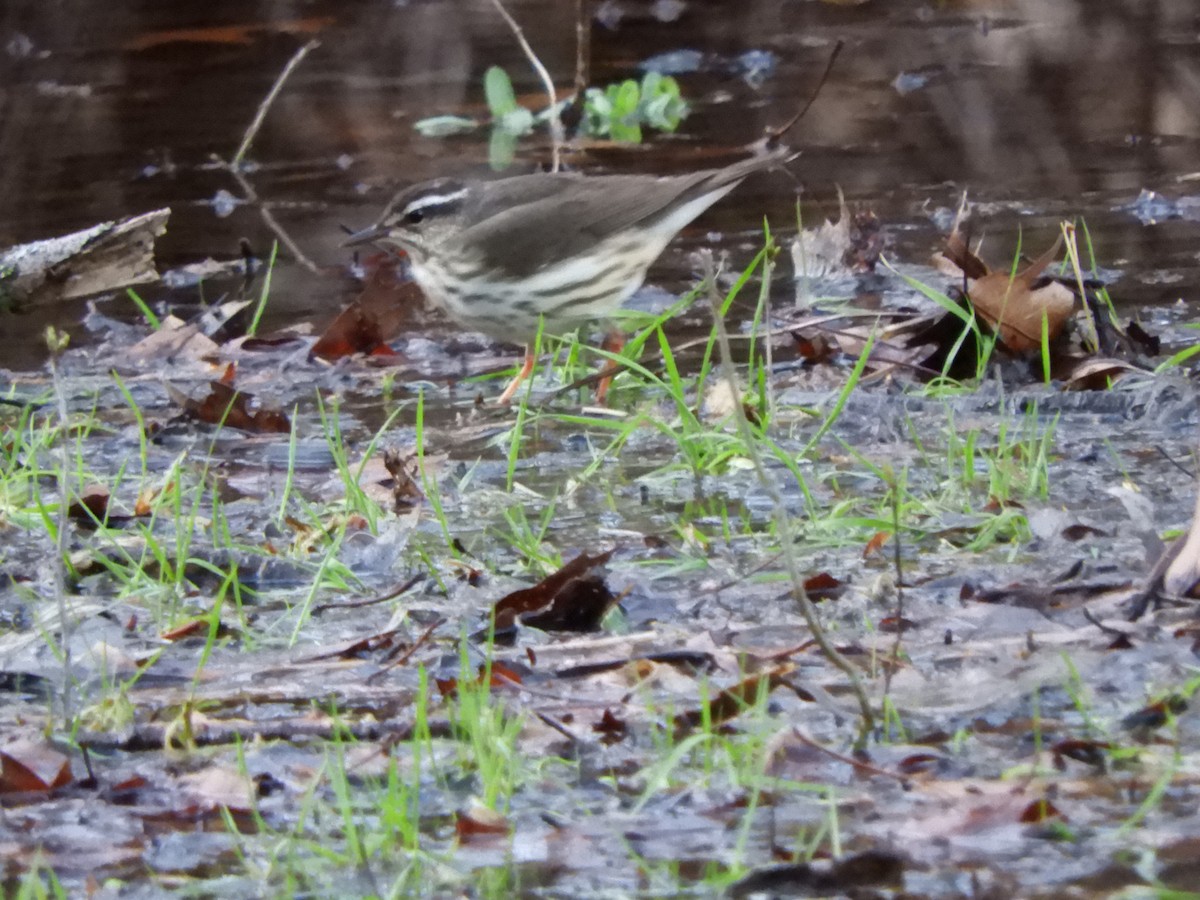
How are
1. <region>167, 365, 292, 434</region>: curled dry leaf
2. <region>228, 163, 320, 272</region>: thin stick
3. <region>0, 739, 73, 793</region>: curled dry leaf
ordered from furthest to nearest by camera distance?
<region>228, 163, 320, 272</region>: thin stick → <region>167, 365, 292, 434</region>: curled dry leaf → <region>0, 739, 73, 793</region>: curled dry leaf

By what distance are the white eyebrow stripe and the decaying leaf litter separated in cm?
116

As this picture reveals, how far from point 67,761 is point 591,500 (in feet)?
6.96

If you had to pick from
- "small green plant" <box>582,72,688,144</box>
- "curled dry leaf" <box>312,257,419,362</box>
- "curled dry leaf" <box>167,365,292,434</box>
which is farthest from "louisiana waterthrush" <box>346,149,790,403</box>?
"small green plant" <box>582,72,688,144</box>

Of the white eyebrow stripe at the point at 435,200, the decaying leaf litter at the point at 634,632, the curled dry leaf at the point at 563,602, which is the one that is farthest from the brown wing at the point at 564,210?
the curled dry leaf at the point at 563,602

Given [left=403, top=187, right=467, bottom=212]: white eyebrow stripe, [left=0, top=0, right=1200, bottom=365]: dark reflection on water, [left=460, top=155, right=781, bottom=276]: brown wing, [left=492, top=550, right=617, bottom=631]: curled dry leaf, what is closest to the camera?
[left=492, top=550, right=617, bottom=631]: curled dry leaf

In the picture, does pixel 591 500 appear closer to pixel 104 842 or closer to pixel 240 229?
pixel 104 842

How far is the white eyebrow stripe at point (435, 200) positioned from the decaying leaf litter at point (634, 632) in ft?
3.81

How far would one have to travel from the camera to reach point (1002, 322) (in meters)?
6.18

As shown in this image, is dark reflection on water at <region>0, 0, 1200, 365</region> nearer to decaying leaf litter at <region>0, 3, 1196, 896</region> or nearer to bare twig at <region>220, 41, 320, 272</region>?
bare twig at <region>220, 41, 320, 272</region>

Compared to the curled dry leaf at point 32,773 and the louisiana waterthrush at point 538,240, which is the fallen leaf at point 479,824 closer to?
the curled dry leaf at point 32,773

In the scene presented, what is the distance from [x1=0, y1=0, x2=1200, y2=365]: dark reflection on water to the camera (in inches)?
370

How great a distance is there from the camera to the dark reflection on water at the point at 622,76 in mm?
9398

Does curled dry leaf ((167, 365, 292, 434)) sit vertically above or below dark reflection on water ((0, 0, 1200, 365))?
below

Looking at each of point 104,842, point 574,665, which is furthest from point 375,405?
point 104,842
